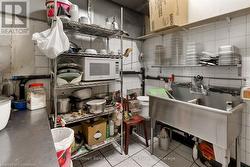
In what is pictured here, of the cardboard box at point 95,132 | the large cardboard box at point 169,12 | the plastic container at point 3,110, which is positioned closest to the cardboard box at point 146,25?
the large cardboard box at point 169,12

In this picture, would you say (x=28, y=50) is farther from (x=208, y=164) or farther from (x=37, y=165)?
(x=208, y=164)

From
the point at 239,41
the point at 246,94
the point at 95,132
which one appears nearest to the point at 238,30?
the point at 239,41

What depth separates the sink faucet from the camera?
1.79 meters

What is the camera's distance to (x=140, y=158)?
1.84 m

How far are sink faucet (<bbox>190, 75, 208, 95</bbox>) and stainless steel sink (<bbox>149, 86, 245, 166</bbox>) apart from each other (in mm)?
64

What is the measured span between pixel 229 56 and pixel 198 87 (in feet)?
1.75

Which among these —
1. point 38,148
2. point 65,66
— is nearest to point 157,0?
point 65,66

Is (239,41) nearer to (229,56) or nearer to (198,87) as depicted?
(229,56)

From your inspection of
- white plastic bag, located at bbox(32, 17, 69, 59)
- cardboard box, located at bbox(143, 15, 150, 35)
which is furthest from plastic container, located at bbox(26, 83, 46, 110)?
cardboard box, located at bbox(143, 15, 150, 35)

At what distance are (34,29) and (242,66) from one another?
257 cm

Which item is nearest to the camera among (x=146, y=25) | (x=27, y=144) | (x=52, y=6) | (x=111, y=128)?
(x=27, y=144)

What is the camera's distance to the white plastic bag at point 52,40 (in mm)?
1171

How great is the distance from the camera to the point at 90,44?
2.08 meters

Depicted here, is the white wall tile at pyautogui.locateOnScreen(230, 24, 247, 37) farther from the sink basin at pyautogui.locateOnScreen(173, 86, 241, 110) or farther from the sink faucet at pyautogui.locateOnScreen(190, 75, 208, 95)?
the sink basin at pyautogui.locateOnScreen(173, 86, 241, 110)
